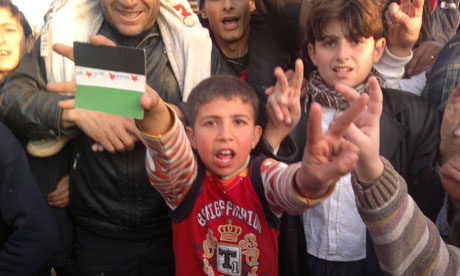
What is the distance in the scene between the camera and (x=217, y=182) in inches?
70.9

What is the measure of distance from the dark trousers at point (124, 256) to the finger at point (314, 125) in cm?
145

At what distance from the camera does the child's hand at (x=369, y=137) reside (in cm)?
134

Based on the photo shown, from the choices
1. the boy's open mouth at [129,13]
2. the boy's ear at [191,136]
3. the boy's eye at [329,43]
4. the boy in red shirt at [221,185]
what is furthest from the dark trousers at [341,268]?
the boy's open mouth at [129,13]

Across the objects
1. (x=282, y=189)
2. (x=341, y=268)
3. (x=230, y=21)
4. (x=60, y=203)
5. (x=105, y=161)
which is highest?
(x=230, y=21)

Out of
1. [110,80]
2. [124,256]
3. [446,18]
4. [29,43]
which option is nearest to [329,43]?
[110,80]

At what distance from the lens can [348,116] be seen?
123 cm

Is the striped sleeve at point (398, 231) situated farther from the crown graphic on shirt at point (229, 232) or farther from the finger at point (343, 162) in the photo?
the crown graphic on shirt at point (229, 232)

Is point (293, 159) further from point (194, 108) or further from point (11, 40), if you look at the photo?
point (11, 40)

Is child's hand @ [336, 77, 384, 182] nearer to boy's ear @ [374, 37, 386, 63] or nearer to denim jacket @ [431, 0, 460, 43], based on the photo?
boy's ear @ [374, 37, 386, 63]

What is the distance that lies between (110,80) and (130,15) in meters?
1.09

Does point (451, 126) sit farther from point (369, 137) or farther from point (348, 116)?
point (348, 116)

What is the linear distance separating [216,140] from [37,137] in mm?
1097

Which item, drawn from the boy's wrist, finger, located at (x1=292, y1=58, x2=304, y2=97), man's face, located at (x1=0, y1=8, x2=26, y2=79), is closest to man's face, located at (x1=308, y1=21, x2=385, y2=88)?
finger, located at (x1=292, y1=58, x2=304, y2=97)

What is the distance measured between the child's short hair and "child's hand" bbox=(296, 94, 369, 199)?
3.47 ft
